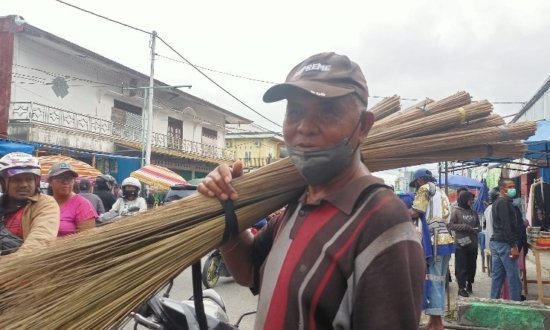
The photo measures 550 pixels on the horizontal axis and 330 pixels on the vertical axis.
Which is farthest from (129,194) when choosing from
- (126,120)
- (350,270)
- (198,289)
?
(126,120)

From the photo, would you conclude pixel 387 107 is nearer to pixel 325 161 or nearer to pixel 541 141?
pixel 325 161

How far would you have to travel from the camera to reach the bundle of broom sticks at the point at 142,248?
1.21 m

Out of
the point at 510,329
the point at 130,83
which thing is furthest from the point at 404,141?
the point at 130,83

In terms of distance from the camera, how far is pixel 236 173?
1.49 m

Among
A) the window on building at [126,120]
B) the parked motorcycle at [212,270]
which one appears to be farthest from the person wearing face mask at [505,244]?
the window on building at [126,120]

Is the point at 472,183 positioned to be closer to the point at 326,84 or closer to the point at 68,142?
the point at 68,142

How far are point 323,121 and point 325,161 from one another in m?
0.11

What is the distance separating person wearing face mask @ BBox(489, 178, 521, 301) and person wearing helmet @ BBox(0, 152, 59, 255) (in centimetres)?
496

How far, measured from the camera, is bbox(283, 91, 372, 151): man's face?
3.86 feet

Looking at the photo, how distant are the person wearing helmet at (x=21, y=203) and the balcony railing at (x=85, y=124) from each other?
12.2 meters

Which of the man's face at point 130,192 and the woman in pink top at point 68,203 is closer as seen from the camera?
the woman in pink top at point 68,203

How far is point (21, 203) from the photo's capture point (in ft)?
8.60

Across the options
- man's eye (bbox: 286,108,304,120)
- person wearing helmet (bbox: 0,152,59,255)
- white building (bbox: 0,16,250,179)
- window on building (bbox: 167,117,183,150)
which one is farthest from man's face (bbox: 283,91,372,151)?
window on building (bbox: 167,117,183,150)

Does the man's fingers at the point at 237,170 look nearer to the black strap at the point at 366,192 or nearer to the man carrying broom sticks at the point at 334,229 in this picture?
the man carrying broom sticks at the point at 334,229
